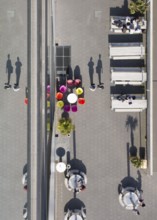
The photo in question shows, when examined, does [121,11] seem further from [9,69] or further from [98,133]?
[9,69]

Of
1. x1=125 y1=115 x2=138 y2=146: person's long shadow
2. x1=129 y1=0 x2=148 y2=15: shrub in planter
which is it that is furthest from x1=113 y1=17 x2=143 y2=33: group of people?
x1=125 y1=115 x2=138 y2=146: person's long shadow

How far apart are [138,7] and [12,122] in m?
8.90

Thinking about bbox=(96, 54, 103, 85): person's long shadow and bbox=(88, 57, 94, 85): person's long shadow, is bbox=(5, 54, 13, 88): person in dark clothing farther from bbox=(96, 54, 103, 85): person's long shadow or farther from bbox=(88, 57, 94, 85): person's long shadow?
bbox=(96, 54, 103, 85): person's long shadow

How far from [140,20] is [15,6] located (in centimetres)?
769

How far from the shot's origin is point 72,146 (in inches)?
625

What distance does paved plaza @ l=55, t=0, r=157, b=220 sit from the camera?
621 inches

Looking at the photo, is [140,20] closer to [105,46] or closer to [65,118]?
[105,46]

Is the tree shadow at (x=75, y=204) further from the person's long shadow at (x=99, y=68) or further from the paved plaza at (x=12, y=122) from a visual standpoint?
the paved plaza at (x=12, y=122)

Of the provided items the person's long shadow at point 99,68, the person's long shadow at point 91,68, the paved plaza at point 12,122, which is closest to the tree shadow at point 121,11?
the person's long shadow at point 99,68

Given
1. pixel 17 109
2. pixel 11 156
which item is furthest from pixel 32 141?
pixel 17 109

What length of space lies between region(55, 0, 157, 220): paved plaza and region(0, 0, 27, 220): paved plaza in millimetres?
5851

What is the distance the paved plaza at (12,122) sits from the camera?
29.1ft

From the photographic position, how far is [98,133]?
15.9 metres

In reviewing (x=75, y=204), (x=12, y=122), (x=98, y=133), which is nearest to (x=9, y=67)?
(x=12, y=122)
